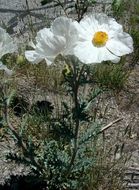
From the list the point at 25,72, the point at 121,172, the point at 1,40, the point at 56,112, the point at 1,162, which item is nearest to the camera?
the point at 1,40

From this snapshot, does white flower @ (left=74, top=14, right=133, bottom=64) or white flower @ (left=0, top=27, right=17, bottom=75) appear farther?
white flower @ (left=0, top=27, right=17, bottom=75)

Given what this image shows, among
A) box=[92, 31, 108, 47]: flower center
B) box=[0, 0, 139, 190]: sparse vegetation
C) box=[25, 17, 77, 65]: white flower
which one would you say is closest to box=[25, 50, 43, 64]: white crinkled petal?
box=[25, 17, 77, 65]: white flower

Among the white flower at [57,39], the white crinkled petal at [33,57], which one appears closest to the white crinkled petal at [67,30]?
the white flower at [57,39]

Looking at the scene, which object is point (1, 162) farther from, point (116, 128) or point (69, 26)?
point (69, 26)

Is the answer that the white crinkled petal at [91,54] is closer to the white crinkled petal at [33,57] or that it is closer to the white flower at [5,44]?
the white crinkled petal at [33,57]

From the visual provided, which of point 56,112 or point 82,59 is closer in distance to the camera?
point 82,59

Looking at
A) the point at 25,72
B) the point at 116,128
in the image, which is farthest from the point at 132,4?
the point at 116,128

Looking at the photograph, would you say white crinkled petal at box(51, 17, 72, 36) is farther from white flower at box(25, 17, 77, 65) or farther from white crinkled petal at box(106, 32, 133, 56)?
white crinkled petal at box(106, 32, 133, 56)

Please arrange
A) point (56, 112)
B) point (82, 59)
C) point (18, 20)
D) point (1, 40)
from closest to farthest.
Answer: point (82, 59) < point (1, 40) < point (56, 112) < point (18, 20)
